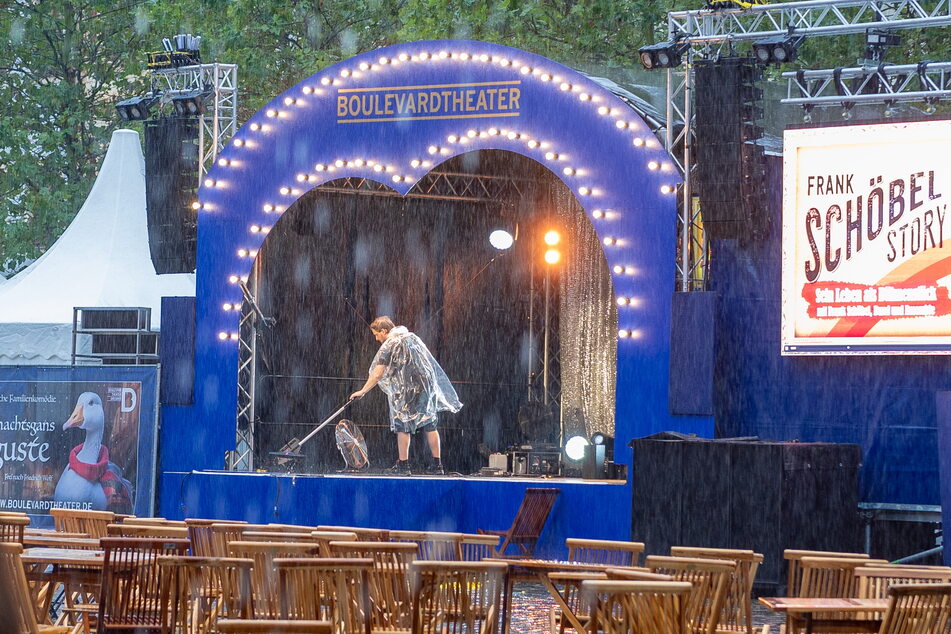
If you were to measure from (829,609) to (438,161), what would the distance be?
865 cm

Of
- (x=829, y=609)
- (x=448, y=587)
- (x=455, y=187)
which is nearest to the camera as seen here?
(x=829, y=609)

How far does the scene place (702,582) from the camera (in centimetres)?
656

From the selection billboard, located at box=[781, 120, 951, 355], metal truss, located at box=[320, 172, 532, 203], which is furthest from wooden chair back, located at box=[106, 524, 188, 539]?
metal truss, located at box=[320, 172, 532, 203]

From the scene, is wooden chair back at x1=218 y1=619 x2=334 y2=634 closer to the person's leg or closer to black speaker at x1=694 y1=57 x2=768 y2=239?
black speaker at x1=694 y1=57 x2=768 y2=239

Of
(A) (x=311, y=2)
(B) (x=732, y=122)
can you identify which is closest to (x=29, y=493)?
(B) (x=732, y=122)

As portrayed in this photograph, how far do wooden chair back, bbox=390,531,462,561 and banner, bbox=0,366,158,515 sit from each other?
19.2ft

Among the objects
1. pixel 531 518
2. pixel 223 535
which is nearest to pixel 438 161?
pixel 531 518

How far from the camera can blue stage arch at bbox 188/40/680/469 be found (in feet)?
42.2

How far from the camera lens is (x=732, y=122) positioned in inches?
474

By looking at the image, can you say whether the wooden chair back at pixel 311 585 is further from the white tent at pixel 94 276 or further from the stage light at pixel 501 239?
the stage light at pixel 501 239

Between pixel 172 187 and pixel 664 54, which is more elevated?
pixel 664 54

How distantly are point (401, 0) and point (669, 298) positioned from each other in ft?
48.1

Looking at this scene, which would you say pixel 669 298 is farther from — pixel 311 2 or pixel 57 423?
pixel 311 2

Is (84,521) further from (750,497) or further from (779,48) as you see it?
(779,48)
